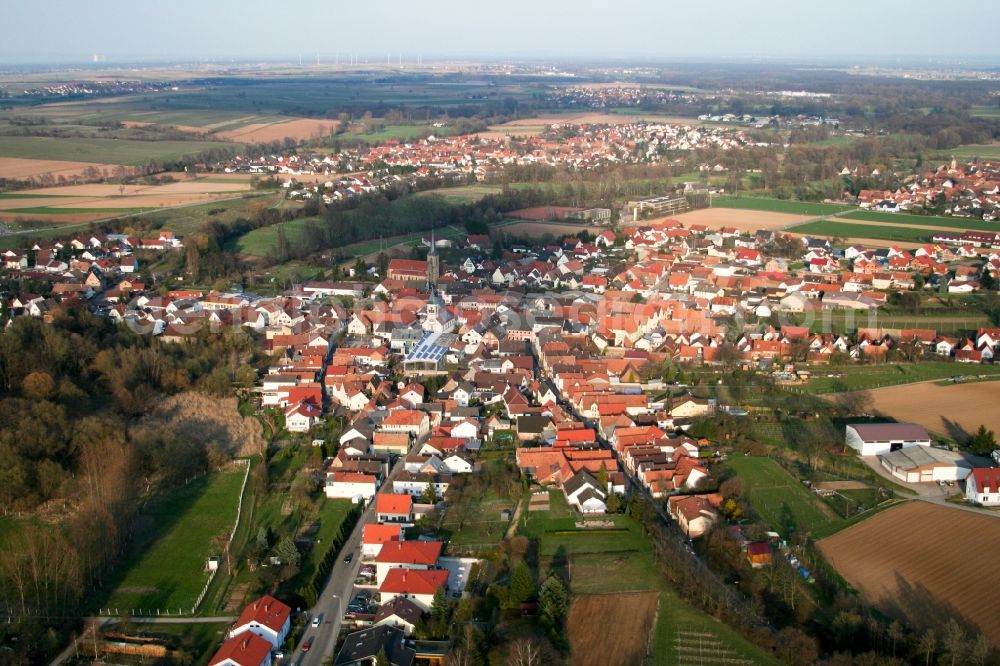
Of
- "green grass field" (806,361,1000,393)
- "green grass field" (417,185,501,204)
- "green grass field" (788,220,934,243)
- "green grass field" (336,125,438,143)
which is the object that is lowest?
"green grass field" (806,361,1000,393)

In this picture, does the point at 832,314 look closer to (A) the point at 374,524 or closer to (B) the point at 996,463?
(B) the point at 996,463

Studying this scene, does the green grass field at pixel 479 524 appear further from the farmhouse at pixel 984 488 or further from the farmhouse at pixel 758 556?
the farmhouse at pixel 984 488

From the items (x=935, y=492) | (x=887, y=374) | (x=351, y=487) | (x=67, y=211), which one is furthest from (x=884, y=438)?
(x=67, y=211)

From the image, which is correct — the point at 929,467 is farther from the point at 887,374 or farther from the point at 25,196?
the point at 25,196

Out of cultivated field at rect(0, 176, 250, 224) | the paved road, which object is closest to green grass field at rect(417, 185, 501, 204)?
cultivated field at rect(0, 176, 250, 224)

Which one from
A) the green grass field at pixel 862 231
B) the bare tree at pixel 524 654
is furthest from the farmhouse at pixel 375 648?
the green grass field at pixel 862 231

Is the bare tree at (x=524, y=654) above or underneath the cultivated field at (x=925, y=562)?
above

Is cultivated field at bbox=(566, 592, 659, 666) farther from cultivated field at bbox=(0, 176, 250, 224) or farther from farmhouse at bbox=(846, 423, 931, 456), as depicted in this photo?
cultivated field at bbox=(0, 176, 250, 224)

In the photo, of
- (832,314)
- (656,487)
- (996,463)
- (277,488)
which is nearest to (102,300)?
(277,488)
